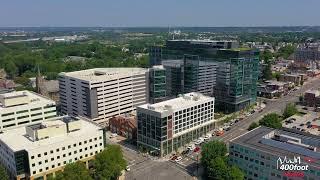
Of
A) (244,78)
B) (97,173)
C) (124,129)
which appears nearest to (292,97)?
(244,78)

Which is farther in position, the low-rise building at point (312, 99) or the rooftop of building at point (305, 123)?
A: the low-rise building at point (312, 99)

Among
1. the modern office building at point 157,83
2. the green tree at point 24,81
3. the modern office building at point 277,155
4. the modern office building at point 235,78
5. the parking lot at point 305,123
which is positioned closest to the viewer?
the modern office building at point 277,155

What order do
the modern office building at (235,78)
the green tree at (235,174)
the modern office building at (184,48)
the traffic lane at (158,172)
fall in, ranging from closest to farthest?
the green tree at (235,174)
the traffic lane at (158,172)
the modern office building at (235,78)
the modern office building at (184,48)

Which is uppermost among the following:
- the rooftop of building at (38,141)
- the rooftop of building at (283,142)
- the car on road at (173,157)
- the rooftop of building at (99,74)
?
the rooftop of building at (99,74)

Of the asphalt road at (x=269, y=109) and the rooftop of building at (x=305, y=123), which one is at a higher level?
the rooftop of building at (x=305, y=123)

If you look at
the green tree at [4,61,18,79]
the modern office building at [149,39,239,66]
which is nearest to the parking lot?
the modern office building at [149,39,239,66]

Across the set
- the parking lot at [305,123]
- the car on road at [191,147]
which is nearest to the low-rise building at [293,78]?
the parking lot at [305,123]

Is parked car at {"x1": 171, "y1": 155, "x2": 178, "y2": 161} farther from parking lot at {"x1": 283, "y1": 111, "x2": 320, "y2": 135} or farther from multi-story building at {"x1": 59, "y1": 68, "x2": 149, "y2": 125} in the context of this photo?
parking lot at {"x1": 283, "y1": 111, "x2": 320, "y2": 135}

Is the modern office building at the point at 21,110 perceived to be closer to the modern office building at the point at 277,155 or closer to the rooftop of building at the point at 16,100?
the rooftop of building at the point at 16,100
